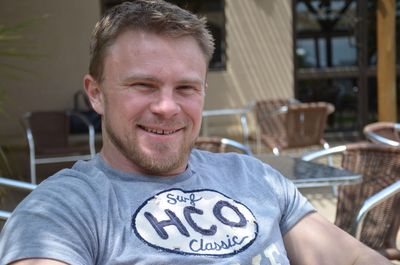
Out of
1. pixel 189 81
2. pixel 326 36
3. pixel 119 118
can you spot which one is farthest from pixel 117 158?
pixel 326 36

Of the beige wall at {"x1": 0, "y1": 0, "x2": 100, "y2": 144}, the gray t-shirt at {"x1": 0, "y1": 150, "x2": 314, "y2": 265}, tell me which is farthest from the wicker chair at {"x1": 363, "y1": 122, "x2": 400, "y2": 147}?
the beige wall at {"x1": 0, "y1": 0, "x2": 100, "y2": 144}

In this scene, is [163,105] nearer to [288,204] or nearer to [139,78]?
[139,78]

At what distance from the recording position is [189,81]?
150cm

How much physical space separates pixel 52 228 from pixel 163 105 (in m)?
0.39

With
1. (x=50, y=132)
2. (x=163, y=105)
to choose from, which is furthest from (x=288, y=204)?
(x=50, y=132)

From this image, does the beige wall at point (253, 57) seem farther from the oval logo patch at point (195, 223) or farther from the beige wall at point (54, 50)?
the oval logo patch at point (195, 223)

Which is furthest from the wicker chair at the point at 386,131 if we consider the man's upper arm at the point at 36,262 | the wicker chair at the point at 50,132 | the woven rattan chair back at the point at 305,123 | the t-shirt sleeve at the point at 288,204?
the wicker chair at the point at 50,132

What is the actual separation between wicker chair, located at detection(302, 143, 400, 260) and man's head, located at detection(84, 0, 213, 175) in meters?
1.25

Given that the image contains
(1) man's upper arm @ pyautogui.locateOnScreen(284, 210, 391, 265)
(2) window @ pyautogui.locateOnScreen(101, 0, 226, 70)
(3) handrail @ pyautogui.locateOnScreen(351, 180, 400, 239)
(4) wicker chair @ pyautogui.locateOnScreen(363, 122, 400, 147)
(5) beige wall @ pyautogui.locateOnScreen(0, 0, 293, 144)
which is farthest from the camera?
(2) window @ pyautogui.locateOnScreen(101, 0, 226, 70)

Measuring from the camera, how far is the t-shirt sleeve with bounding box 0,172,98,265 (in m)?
1.21

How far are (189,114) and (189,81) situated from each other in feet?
0.28

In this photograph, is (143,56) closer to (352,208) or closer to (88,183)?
(88,183)

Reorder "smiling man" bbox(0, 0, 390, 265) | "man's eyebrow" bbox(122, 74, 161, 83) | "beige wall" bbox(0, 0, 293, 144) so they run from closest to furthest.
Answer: "smiling man" bbox(0, 0, 390, 265)
"man's eyebrow" bbox(122, 74, 161, 83)
"beige wall" bbox(0, 0, 293, 144)

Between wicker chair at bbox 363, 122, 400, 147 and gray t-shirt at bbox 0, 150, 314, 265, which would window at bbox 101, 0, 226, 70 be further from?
gray t-shirt at bbox 0, 150, 314, 265
